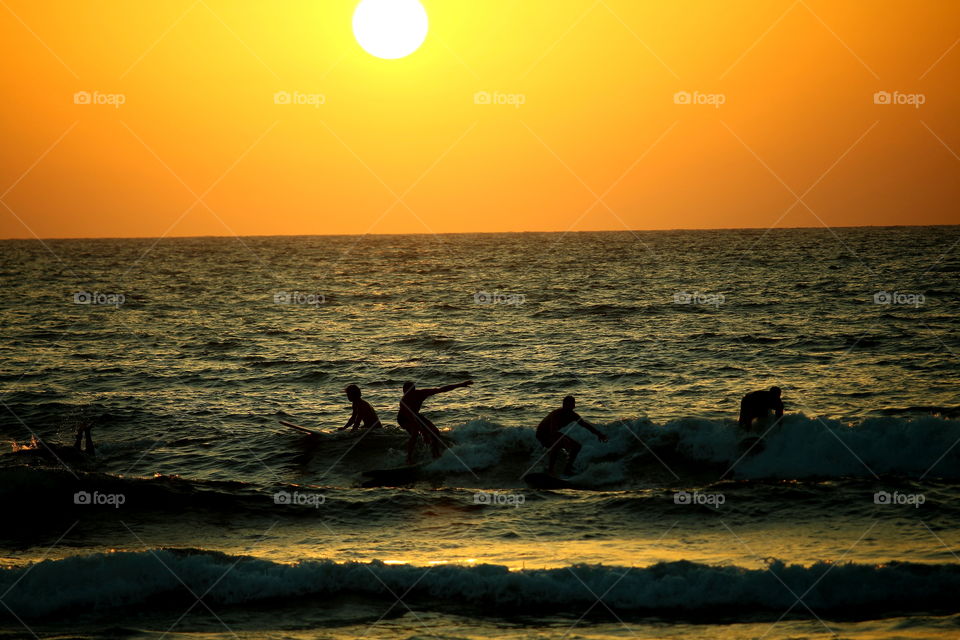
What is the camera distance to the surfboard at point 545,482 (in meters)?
15.0

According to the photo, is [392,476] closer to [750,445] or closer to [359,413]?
[359,413]

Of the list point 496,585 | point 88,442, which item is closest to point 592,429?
point 496,585

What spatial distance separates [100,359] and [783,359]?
81.2 ft

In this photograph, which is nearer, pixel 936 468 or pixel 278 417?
pixel 936 468

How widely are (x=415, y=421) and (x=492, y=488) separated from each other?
2474mm

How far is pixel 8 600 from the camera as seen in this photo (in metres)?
9.82

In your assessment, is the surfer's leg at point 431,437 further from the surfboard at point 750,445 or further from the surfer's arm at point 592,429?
the surfboard at point 750,445

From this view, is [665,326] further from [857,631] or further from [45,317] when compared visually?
[45,317]

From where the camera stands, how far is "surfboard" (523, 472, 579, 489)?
49.3 ft

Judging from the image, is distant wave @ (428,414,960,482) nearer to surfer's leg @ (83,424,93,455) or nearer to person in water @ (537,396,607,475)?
person in water @ (537,396,607,475)

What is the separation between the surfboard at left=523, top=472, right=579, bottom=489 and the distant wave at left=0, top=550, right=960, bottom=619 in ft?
15.7

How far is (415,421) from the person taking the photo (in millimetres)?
16906

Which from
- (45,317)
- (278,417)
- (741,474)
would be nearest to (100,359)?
(278,417)

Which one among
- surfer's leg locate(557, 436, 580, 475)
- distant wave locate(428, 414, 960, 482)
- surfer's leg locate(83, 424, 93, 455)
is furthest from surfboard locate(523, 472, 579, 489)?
surfer's leg locate(83, 424, 93, 455)
